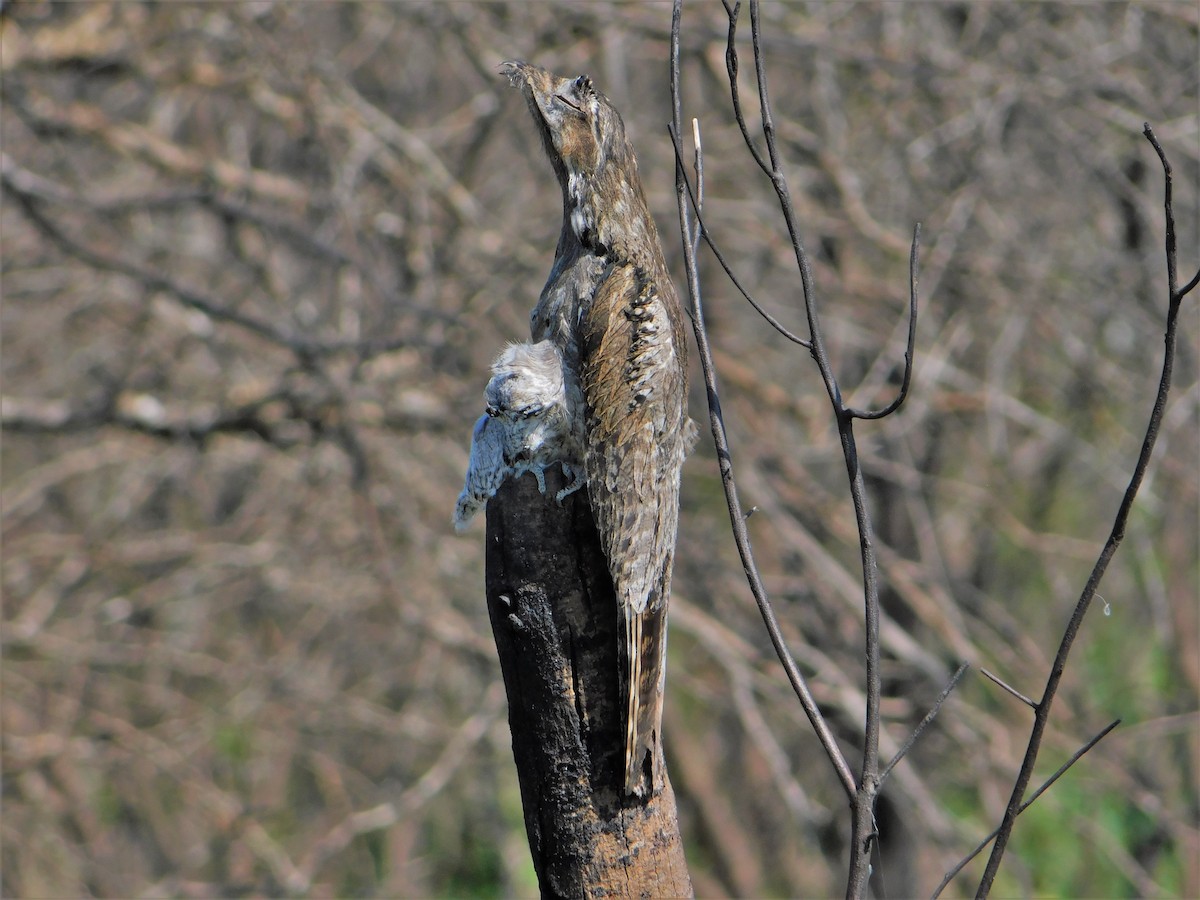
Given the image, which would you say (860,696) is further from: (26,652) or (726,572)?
(26,652)

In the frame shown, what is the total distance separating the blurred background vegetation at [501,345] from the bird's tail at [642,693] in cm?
264

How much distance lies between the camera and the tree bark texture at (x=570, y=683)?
2117 millimetres

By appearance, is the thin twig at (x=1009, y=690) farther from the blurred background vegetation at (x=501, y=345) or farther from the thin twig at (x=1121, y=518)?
the blurred background vegetation at (x=501, y=345)

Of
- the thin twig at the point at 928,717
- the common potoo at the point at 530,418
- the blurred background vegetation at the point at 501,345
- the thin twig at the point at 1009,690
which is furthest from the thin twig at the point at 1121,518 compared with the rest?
the blurred background vegetation at the point at 501,345

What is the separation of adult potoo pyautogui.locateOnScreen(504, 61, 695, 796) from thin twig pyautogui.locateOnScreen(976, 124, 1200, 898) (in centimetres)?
64

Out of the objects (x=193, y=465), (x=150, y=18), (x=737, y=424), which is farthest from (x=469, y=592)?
(x=150, y=18)

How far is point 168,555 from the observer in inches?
234

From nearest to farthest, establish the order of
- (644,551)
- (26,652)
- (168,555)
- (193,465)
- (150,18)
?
(644,551), (150,18), (168,555), (26,652), (193,465)

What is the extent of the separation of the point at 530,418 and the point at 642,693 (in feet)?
1.82

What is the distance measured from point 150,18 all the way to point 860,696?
15.5ft

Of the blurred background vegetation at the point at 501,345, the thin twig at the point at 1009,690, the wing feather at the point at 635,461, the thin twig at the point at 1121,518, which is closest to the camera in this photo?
the thin twig at the point at 1121,518

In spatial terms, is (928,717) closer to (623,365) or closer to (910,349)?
(910,349)

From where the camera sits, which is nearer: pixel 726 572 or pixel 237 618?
pixel 726 572

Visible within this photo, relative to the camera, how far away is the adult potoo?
2.08m
